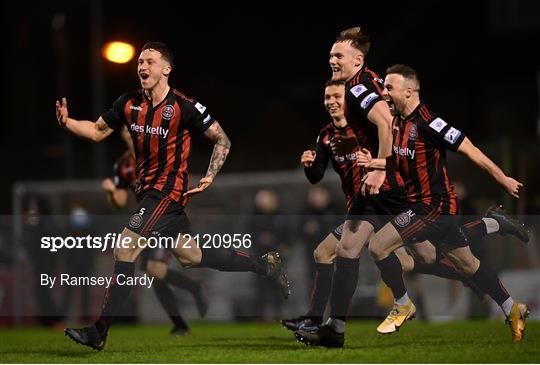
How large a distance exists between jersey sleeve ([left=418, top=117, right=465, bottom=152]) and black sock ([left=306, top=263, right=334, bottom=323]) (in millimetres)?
1404

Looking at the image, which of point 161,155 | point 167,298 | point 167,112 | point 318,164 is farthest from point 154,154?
point 167,298

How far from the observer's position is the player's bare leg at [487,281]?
28.7 ft

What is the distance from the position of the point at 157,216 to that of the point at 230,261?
916 mm

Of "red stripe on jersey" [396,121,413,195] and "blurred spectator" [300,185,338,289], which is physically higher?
"red stripe on jersey" [396,121,413,195]

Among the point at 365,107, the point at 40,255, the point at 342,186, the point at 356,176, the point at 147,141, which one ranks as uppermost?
the point at 365,107

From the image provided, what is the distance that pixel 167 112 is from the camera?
884 cm

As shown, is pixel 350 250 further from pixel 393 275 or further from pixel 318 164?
pixel 318 164

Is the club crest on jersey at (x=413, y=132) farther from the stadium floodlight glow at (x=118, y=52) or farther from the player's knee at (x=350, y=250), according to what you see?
the stadium floodlight glow at (x=118, y=52)

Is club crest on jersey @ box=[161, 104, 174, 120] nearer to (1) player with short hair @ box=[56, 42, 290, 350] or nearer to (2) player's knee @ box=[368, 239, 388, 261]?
(1) player with short hair @ box=[56, 42, 290, 350]

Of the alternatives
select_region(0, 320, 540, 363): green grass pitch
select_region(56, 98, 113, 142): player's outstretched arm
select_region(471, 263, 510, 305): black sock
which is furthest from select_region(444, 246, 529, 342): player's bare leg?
select_region(56, 98, 113, 142): player's outstretched arm

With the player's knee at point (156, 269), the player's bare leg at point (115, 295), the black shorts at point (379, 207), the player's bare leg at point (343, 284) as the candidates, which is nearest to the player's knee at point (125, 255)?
the player's bare leg at point (115, 295)

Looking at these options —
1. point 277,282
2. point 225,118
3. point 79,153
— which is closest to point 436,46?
point 225,118

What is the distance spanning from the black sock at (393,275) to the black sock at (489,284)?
63cm

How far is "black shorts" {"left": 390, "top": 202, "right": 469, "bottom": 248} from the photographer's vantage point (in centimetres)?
874
